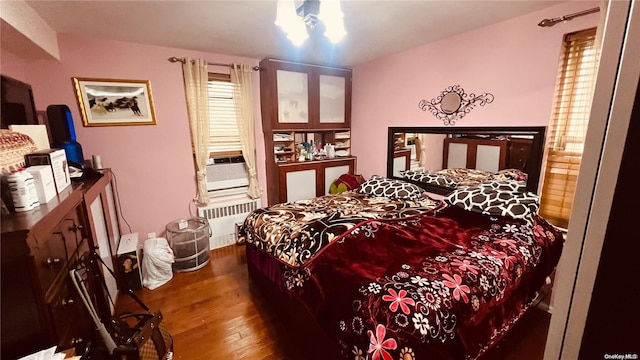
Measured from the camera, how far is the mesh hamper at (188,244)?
2.80m

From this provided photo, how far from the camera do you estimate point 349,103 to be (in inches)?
155

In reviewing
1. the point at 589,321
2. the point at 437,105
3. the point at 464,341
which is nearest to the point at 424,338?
the point at 464,341

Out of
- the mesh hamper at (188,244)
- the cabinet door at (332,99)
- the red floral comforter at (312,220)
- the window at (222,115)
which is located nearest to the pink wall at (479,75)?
the cabinet door at (332,99)

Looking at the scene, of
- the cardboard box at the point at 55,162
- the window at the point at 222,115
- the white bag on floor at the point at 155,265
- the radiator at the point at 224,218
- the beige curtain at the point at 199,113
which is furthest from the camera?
the radiator at the point at 224,218

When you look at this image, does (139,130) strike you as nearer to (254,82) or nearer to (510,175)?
(254,82)

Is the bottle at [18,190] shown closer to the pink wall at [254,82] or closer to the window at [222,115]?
the pink wall at [254,82]

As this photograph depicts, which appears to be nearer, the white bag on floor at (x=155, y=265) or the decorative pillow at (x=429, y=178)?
the white bag on floor at (x=155, y=265)

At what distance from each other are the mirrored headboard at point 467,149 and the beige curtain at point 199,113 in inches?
91.8

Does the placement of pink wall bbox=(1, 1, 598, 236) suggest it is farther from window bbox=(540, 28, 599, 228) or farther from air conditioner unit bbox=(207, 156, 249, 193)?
air conditioner unit bbox=(207, 156, 249, 193)

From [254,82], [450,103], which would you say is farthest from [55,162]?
[450,103]

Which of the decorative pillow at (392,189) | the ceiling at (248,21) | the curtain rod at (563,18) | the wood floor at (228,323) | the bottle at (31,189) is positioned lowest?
the wood floor at (228,323)

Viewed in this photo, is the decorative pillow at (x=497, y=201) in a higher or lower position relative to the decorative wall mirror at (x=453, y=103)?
lower

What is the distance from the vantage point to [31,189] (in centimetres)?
113

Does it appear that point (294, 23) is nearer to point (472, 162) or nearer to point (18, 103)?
point (18, 103)
